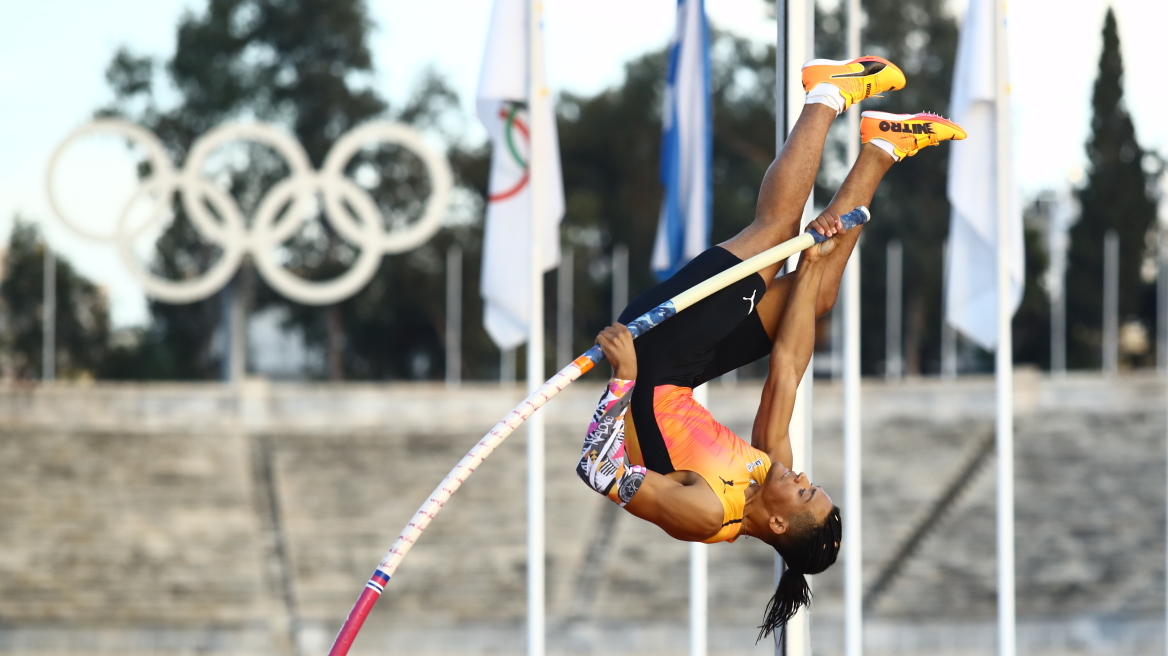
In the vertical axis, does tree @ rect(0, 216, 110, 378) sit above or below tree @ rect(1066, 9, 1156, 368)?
below

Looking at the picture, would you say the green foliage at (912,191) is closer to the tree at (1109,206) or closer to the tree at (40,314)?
the tree at (1109,206)

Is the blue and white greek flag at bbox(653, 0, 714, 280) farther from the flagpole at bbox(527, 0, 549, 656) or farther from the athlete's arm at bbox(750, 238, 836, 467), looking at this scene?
the athlete's arm at bbox(750, 238, 836, 467)

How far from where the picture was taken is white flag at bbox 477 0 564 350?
9.95 meters

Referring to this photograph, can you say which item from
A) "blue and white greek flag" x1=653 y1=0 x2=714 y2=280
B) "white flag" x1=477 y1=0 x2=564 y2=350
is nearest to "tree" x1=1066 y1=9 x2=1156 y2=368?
"blue and white greek flag" x1=653 y1=0 x2=714 y2=280

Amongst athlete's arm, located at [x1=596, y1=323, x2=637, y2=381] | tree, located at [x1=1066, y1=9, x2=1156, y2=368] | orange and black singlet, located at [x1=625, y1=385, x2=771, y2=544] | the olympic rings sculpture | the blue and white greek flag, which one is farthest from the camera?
tree, located at [x1=1066, y1=9, x2=1156, y2=368]

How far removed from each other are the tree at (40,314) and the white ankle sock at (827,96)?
124ft

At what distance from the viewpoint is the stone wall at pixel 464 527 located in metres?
22.3

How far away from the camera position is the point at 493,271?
10312 millimetres

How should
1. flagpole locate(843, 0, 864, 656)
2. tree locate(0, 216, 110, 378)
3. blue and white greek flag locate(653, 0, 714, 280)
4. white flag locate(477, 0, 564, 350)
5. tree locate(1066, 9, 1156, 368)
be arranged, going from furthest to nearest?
tree locate(0, 216, 110, 378), tree locate(1066, 9, 1156, 368), blue and white greek flag locate(653, 0, 714, 280), white flag locate(477, 0, 564, 350), flagpole locate(843, 0, 864, 656)

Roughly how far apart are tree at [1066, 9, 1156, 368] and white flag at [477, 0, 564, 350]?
3088 cm

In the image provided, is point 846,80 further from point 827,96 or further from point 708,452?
point 708,452

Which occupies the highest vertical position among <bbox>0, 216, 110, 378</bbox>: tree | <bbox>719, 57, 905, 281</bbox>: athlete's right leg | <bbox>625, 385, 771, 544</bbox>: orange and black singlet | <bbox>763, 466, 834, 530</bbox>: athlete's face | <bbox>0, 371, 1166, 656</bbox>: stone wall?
<bbox>719, 57, 905, 281</bbox>: athlete's right leg

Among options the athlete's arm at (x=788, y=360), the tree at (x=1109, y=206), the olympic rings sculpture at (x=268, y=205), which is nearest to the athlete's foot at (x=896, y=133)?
the athlete's arm at (x=788, y=360)

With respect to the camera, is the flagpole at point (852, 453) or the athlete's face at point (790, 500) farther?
the flagpole at point (852, 453)
